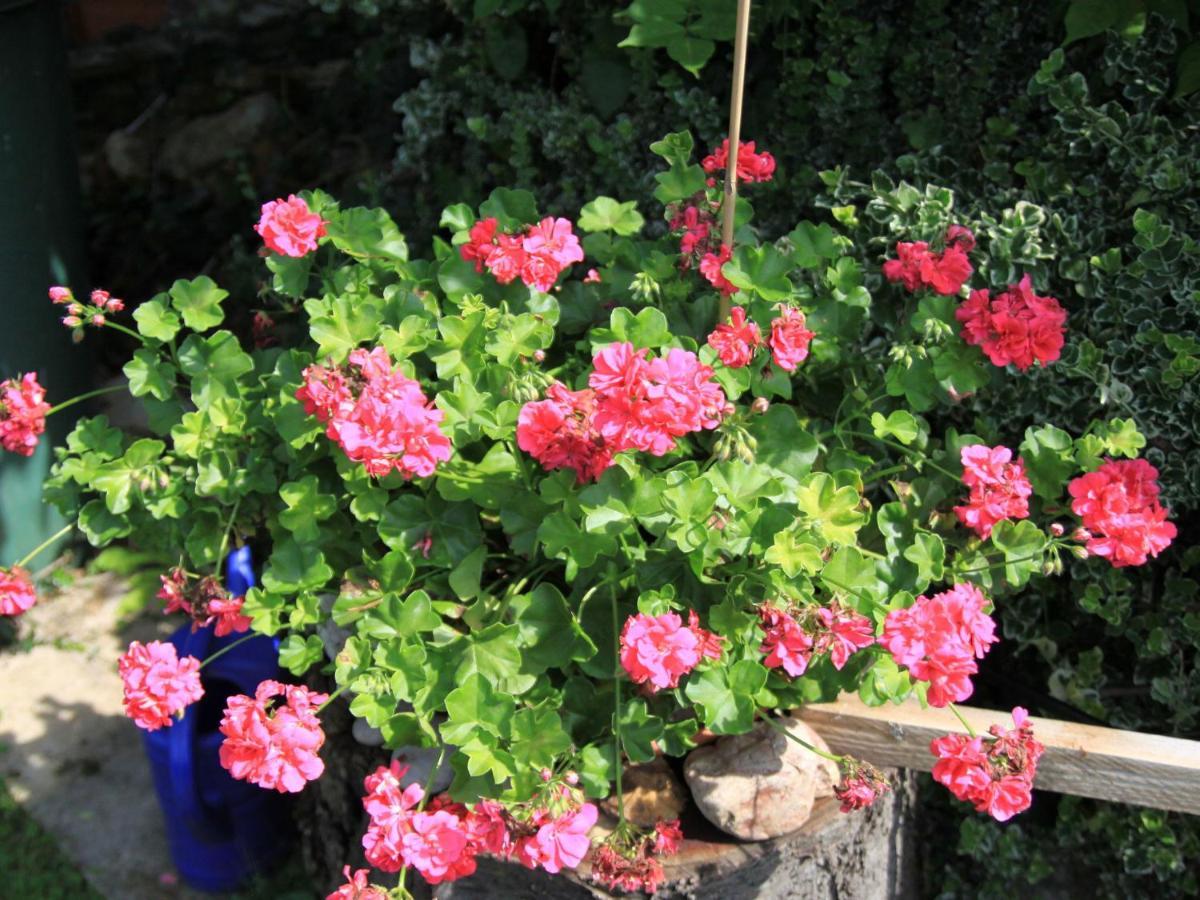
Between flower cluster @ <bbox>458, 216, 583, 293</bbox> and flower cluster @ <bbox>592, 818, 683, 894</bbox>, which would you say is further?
flower cluster @ <bbox>458, 216, 583, 293</bbox>

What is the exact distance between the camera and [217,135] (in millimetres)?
3941

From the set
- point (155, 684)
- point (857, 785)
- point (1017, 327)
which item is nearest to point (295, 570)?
point (155, 684)

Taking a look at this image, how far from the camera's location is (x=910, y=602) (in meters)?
1.60

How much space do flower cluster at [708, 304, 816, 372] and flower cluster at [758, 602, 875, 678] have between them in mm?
357

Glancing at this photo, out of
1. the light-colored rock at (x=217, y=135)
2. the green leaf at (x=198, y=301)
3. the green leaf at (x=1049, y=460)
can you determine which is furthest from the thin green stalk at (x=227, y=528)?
the light-colored rock at (x=217, y=135)

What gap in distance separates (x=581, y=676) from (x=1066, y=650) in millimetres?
1040

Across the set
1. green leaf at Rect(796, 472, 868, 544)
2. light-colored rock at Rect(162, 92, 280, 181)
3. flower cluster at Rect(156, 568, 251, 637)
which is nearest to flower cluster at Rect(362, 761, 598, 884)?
flower cluster at Rect(156, 568, 251, 637)

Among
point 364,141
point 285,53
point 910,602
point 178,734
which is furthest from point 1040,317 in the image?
point 285,53

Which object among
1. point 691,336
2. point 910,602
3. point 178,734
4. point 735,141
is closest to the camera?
point 910,602

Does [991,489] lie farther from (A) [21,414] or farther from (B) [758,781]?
(A) [21,414]

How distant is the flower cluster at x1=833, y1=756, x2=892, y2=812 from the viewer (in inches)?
59.9

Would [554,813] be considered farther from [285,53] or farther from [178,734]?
[285,53]

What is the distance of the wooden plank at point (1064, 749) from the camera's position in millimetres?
1762

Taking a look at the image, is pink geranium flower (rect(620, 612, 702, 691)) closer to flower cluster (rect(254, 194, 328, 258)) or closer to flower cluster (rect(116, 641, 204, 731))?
flower cluster (rect(116, 641, 204, 731))
